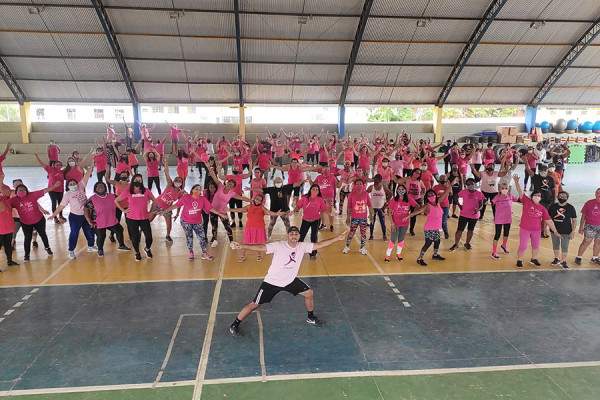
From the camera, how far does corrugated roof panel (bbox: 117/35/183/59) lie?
24.3 meters

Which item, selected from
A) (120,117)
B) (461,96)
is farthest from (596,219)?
(120,117)

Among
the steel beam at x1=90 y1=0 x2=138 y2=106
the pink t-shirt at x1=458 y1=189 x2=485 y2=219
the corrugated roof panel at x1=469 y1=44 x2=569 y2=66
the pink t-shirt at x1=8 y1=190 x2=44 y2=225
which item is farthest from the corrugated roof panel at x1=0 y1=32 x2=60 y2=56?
the corrugated roof panel at x1=469 y1=44 x2=569 y2=66

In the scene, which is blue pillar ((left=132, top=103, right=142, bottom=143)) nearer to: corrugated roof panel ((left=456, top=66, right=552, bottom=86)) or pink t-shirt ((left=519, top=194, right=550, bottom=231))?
corrugated roof panel ((left=456, top=66, right=552, bottom=86))

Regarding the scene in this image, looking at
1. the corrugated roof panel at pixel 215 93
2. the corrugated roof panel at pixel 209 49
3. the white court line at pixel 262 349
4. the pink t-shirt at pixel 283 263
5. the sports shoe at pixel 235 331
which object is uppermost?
the corrugated roof panel at pixel 209 49

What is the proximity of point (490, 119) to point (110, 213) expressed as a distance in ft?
110

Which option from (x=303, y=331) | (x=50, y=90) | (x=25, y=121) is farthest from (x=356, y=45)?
(x=25, y=121)

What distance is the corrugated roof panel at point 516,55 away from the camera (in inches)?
1050

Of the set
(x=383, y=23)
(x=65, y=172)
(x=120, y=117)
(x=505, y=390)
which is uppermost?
(x=383, y=23)

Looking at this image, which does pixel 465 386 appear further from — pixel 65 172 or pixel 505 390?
pixel 65 172

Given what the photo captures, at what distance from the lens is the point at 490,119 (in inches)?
1368

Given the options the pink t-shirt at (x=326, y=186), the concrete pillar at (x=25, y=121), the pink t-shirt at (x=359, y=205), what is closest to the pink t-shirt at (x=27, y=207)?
the pink t-shirt at (x=326, y=186)

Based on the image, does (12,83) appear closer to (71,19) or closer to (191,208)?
(71,19)

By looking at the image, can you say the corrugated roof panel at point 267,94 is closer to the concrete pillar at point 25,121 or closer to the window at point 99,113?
the window at point 99,113

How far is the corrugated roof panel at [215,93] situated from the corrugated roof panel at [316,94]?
4.36 m
